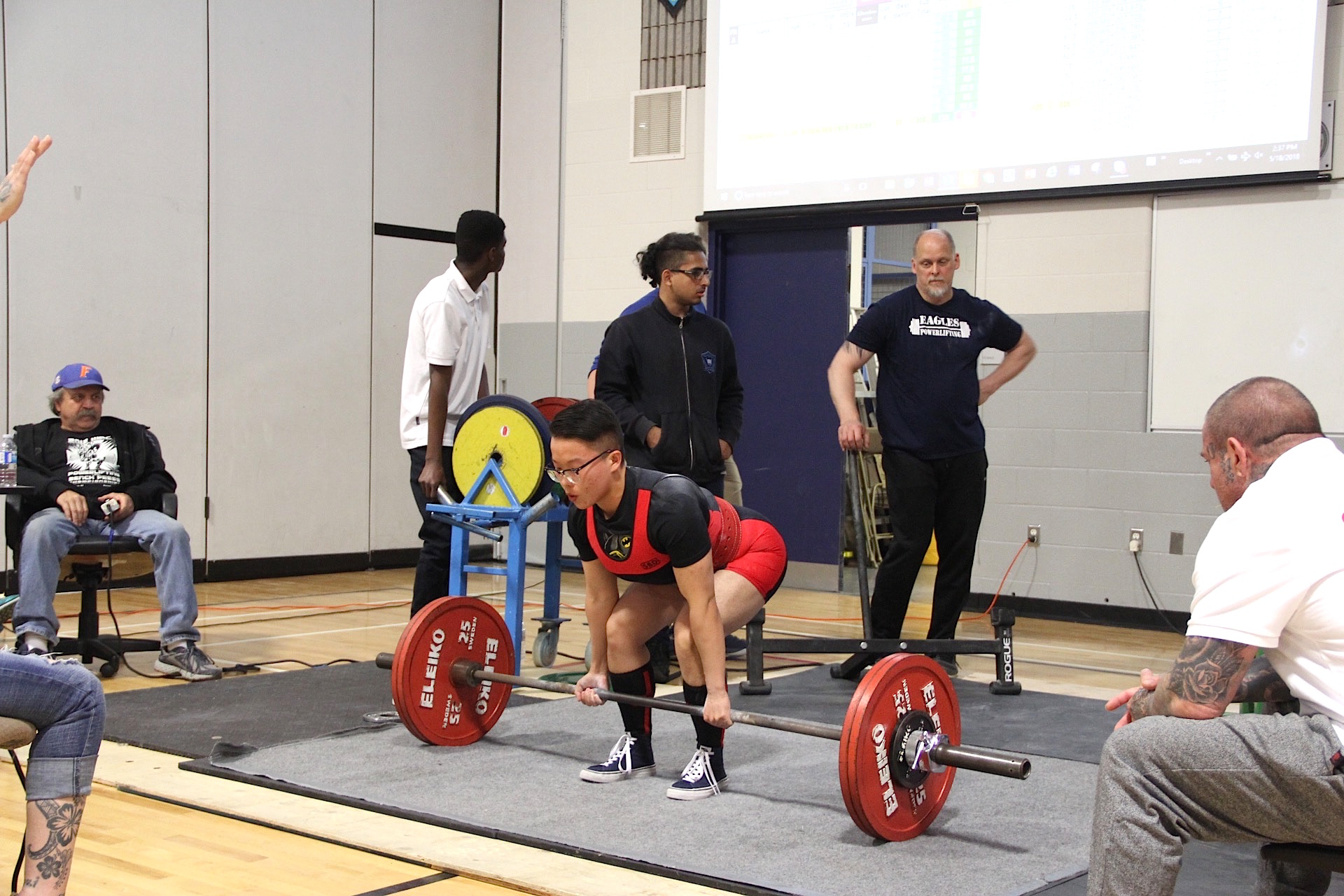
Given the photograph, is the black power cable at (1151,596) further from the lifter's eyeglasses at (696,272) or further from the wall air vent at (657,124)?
the wall air vent at (657,124)

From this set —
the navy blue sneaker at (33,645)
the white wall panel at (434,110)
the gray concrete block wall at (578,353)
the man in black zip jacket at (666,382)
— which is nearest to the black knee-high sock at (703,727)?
the man in black zip jacket at (666,382)

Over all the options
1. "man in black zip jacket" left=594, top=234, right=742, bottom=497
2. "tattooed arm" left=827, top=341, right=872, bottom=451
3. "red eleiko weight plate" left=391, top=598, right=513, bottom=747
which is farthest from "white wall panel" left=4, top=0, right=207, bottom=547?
A: "tattooed arm" left=827, top=341, right=872, bottom=451

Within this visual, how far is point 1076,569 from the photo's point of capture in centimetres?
621

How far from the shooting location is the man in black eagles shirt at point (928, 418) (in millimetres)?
4430

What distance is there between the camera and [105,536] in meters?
4.53

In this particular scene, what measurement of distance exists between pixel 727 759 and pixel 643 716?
320 millimetres

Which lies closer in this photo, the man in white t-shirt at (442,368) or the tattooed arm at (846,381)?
the man in white t-shirt at (442,368)

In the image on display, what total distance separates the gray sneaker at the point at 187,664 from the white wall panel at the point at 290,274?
2.56m

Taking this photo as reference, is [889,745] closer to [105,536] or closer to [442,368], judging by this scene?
[442,368]

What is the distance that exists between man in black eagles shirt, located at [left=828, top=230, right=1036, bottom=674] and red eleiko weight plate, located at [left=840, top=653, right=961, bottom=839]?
1575mm

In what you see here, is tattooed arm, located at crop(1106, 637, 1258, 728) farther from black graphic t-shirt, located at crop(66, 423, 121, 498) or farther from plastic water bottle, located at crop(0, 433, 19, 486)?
black graphic t-shirt, located at crop(66, 423, 121, 498)

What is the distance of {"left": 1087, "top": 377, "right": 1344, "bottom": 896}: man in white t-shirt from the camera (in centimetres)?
175

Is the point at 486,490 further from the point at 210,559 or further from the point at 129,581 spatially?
the point at 210,559

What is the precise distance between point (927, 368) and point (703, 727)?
1.83m
